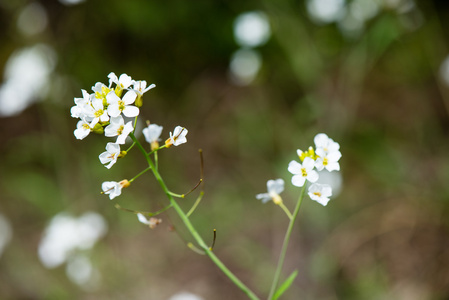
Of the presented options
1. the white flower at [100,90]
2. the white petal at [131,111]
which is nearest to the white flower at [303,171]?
the white petal at [131,111]

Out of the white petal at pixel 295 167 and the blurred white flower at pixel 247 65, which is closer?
the white petal at pixel 295 167

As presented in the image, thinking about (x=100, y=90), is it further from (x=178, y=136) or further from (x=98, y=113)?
(x=178, y=136)

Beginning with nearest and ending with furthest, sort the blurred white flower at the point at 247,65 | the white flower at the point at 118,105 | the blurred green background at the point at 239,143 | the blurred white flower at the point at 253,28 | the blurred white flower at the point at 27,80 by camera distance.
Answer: the white flower at the point at 118,105
the blurred green background at the point at 239,143
the blurred white flower at the point at 27,80
the blurred white flower at the point at 253,28
the blurred white flower at the point at 247,65

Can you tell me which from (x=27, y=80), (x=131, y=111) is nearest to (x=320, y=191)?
(x=131, y=111)

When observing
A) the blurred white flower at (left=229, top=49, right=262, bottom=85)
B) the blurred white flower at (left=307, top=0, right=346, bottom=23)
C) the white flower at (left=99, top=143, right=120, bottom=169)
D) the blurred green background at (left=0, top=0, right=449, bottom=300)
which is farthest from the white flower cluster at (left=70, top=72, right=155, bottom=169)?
the blurred white flower at (left=229, top=49, right=262, bottom=85)

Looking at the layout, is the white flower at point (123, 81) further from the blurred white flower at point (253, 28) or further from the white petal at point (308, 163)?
the blurred white flower at point (253, 28)

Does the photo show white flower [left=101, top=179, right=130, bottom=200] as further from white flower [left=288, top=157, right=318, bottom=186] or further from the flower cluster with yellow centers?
white flower [left=288, top=157, right=318, bottom=186]
